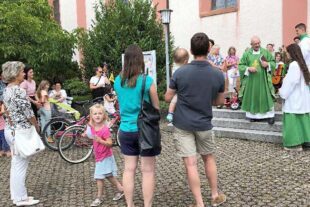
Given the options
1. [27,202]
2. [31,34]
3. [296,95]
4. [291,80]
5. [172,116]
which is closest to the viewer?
[172,116]

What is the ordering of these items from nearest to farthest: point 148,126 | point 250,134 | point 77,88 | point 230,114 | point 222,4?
1. point 148,126
2. point 250,134
3. point 230,114
4. point 222,4
5. point 77,88

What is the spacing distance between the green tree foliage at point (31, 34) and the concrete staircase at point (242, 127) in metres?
6.28

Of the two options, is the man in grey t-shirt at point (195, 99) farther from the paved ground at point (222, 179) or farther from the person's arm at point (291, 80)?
the person's arm at point (291, 80)

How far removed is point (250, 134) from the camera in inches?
353

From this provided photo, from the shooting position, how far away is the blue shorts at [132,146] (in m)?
4.50

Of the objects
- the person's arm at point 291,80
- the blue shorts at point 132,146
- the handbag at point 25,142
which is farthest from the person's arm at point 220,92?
the person's arm at point 291,80

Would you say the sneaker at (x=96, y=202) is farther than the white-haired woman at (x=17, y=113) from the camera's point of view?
No

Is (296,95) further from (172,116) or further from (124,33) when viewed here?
(124,33)

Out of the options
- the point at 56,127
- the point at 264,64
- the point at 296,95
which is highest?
the point at 264,64

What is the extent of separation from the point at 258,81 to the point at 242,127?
3.97ft

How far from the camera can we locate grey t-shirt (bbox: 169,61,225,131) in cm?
459

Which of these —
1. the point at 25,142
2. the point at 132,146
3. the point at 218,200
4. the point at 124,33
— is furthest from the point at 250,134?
the point at 124,33

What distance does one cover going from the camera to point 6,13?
41.3 ft

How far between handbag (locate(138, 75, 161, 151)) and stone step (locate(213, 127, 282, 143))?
460cm
